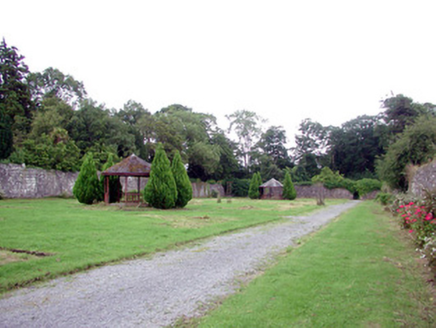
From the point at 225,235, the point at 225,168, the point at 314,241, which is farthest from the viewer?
the point at 225,168

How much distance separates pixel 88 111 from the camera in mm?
35062

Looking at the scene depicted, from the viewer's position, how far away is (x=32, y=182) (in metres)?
24.3

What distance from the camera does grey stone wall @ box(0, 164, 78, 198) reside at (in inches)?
885

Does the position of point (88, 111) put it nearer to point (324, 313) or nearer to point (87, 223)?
point (87, 223)

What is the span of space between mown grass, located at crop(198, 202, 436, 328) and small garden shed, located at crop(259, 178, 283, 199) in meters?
35.3

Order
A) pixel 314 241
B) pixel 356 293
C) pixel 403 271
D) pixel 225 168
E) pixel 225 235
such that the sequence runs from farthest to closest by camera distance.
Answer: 1. pixel 225 168
2. pixel 225 235
3. pixel 314 241
4. pixel 403 271
5. pixel 356 293

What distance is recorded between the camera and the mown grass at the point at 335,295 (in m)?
3.42

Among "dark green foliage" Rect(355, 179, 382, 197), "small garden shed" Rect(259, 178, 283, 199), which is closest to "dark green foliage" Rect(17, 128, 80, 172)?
"small garden shed" Rect(259, 178, 283, 199)

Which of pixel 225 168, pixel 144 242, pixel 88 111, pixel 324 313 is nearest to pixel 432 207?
pixel 324 313

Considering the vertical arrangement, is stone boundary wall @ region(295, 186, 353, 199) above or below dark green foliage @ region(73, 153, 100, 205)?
below

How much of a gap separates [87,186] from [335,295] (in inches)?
740

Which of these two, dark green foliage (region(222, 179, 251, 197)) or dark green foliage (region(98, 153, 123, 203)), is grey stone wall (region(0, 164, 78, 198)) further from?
dark green foliage (region(222, 179, 251, 197))

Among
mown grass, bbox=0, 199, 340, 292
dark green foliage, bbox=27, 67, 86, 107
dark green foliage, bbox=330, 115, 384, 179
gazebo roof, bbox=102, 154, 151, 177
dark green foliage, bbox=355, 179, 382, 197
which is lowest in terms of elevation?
mown grass, bbox=0, 199, 340, 292

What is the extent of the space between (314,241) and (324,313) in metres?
5.18
